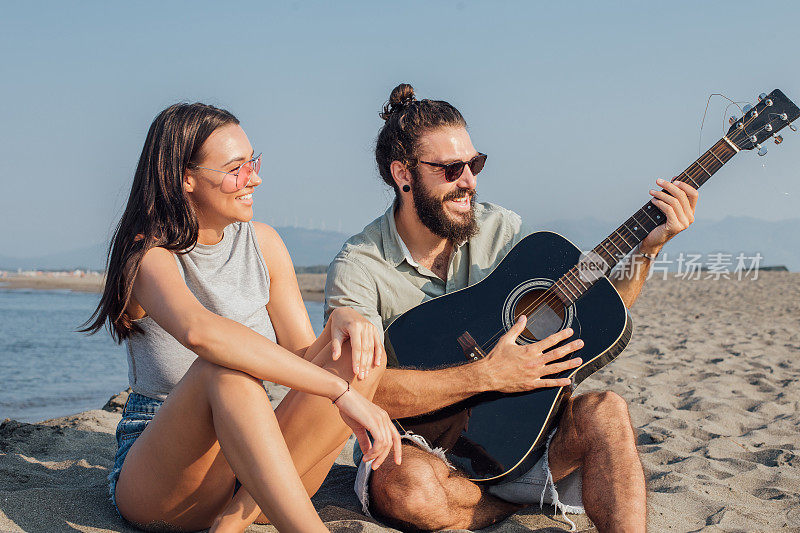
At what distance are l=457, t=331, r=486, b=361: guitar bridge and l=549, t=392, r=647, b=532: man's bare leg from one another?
39cm

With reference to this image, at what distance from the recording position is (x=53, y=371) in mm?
7488

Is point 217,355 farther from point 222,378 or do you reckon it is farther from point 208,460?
point 208,460

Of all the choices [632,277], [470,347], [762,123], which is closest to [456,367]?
[470,347]

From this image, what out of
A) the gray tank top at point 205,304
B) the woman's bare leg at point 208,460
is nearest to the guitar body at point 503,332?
the gray tank top at point 205,304

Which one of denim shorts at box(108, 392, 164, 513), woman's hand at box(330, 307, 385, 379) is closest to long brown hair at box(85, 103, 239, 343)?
denim shorts at box(108, 392, 164, 513)

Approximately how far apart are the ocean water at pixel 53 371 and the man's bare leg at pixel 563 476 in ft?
12.3

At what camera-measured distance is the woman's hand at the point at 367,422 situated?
2086mm

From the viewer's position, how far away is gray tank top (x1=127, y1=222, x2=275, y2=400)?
2461 mm

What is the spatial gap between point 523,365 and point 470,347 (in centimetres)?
29

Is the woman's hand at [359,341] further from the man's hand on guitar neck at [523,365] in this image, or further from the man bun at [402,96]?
the man bun at [402,96]

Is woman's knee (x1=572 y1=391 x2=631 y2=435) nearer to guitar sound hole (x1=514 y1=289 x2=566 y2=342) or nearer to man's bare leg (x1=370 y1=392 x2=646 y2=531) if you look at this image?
man's bare leg (x1=370 y1=392 x2=646 y2=531)

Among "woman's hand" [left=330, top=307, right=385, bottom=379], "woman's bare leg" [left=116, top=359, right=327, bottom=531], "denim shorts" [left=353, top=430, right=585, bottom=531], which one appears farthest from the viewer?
"denim shorts" [left=353, top=430, right=585, bottom=531]

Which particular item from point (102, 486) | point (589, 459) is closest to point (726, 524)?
point (589, 459)

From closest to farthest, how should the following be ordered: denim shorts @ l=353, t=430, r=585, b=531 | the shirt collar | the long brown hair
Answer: the long brown hair, denim shorts @ l=353, t=430, r=585, b=531, the shirt collar
